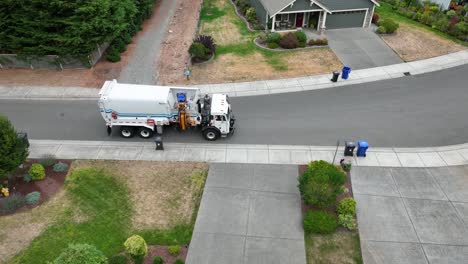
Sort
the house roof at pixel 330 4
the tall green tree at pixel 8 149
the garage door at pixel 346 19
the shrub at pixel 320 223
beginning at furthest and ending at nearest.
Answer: the garage door at pixel 346 19 → the house roof at pixel 330 4 → the tall green tree at pixel 8 149 → the shrub at pixel 320 223

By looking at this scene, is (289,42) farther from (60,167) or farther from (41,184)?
(41,184)

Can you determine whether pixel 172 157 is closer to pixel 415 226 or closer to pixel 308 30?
pixel 415 226

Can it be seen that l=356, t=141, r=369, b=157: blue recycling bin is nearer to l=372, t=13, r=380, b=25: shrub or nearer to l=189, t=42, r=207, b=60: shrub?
l=189, t=42, r=207, b=60: shrub

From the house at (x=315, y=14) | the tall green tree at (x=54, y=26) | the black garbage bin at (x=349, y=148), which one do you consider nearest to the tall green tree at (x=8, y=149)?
the tall green tree at (x=54, y=26)

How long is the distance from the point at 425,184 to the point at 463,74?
14952 mm

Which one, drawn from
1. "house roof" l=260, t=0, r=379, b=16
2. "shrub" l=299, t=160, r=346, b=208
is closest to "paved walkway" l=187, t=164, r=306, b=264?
"shrub" l=299, t=160, r=346, b=208

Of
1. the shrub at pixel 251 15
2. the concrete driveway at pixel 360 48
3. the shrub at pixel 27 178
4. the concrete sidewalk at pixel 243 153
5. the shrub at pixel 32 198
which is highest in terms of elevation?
the shrub at pixel 251 15

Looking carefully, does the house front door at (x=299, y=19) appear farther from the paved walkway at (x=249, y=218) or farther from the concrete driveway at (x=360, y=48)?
the paved walkway at (x=249, y=218)

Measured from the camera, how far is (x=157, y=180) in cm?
1834

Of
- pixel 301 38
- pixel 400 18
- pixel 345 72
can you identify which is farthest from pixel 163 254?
pixel 400 18

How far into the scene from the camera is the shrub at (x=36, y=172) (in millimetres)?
17766

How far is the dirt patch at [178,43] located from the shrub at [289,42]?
8.53 meters

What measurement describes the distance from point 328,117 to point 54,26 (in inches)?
824

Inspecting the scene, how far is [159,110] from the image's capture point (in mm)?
19875
